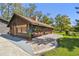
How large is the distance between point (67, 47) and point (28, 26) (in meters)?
0.90

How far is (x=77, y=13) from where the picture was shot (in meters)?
5.00

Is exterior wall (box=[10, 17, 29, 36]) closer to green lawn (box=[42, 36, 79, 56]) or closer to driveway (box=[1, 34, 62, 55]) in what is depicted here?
driveway (box=[1, 34, 62, 55])

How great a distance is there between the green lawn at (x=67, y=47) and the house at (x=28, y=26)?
1.19 feet

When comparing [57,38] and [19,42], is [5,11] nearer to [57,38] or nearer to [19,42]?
[19,42]

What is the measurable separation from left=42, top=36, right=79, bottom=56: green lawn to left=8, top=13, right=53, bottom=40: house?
362 mm

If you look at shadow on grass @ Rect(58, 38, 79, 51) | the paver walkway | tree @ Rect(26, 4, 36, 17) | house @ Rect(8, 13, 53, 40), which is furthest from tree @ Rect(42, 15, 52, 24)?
the paver walkway

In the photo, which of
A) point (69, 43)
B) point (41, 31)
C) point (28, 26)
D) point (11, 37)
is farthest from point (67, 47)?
point (11, 37)

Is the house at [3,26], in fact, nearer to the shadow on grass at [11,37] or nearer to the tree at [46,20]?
the shadow on grass at [11,37]

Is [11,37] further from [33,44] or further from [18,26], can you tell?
[33,44]

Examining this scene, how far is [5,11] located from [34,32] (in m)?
0.72

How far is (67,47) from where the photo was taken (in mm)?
5008

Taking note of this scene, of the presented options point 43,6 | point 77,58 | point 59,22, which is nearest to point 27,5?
point 43,6

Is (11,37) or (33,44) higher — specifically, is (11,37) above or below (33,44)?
above

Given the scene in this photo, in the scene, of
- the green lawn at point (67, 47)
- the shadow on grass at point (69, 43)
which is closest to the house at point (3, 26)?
the green lawn at point (67, 47)
